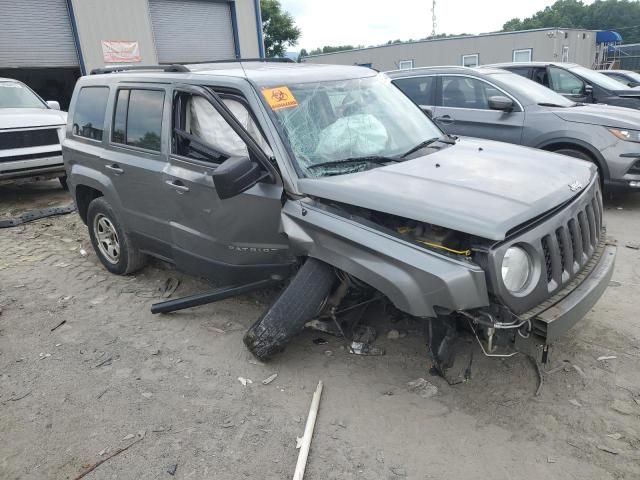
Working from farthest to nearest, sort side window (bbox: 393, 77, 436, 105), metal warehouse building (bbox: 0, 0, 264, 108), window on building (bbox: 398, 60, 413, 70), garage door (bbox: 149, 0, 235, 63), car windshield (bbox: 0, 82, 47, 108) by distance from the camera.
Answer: window on building (bbox: 398, 60, 413, 70) → garage door (bbox: 149, 0, 235, 63) → metal warehouse building (bbox: 0, 0, 264, 108) → car windshield (bbox: 0, 82, 47, 108) → side window (bbox: 393, 77, 436, 105)

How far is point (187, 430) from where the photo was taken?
2902mm

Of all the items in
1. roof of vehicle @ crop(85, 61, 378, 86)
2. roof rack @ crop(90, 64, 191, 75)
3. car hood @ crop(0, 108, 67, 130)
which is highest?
roof rack @ crop(90, 64, 191, 75)

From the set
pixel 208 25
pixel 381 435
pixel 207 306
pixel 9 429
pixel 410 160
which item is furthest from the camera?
pixel 208 25

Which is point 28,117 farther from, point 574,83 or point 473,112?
point 574,83

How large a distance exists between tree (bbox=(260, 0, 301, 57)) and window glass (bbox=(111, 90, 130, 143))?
36620 millimetres

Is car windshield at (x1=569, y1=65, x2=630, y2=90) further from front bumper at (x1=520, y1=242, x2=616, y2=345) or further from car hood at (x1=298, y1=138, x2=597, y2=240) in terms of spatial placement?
front bumper at (x1=520, y1=242, x2=616, y2=345)

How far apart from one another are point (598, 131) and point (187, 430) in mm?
5982

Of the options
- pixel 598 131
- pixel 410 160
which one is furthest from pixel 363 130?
pixel 598 131

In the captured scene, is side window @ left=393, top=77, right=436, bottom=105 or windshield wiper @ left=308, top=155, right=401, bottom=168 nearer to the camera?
windshield wiper @ left=308, top=155, right=401, bottom=168

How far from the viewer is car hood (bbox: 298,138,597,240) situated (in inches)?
101

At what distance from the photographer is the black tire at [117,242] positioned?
15.5 ft

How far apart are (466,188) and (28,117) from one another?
7.66 metres

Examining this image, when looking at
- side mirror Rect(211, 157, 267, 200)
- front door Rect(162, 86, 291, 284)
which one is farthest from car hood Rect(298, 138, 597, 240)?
front door Rect(162, 86, 291, 284)

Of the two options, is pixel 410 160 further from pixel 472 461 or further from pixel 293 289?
pixel 472 461
